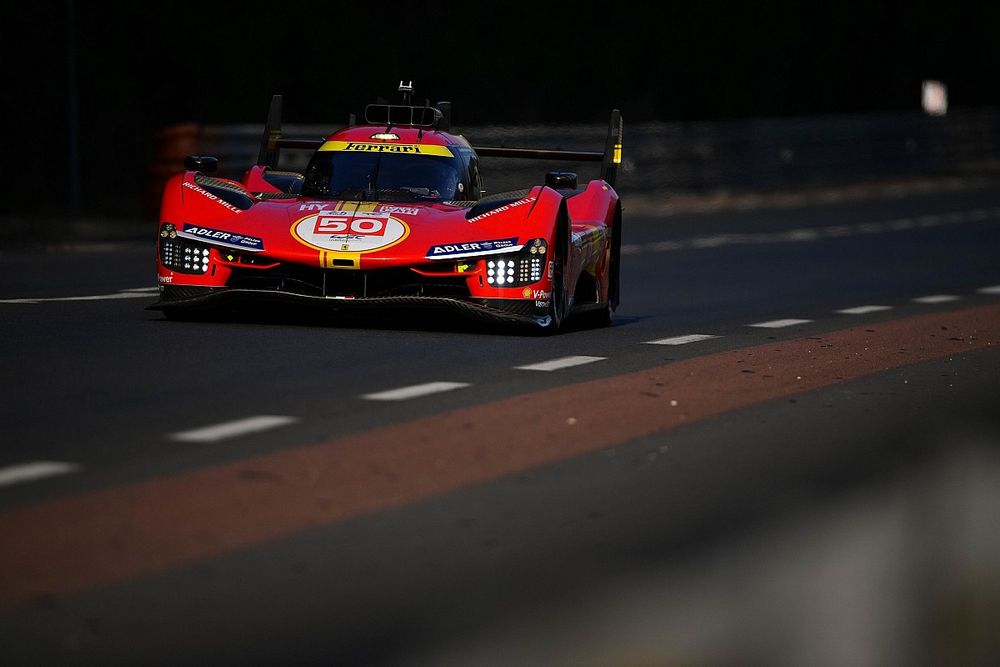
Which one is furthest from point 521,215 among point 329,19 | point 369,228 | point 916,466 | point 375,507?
point 329,19

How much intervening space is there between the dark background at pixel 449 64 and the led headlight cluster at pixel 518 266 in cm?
1570

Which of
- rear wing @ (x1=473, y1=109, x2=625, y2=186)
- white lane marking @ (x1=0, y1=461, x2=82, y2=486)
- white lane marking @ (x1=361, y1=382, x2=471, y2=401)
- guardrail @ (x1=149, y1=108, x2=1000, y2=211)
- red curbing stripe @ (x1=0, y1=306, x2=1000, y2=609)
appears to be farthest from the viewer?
guardrail @ (x1=149, y1=108, x2=1000, y2=211)

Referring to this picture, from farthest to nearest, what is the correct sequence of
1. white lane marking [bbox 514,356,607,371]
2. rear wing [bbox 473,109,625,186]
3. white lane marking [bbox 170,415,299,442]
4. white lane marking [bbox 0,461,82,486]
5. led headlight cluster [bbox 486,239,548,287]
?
rear wing [bbox 473,109,625,186] → led headlight cluster [bbox 486,239,548,287] → white lane marking [bbox 514,356,607,371] → white lane marking [bbox 170,415,299,442] → white lane marking [bbox 0,461,82,486]

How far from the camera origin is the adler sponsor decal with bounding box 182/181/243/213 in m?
13.2

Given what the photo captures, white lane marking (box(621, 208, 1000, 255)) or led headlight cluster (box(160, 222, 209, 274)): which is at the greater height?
led headlight cluster (box(160, 222, 209, 274))

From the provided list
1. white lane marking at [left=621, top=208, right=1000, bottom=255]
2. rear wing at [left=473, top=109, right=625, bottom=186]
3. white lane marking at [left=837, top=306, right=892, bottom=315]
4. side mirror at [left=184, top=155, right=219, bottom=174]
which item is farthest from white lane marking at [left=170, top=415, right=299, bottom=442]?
white lane marking at [left=621, top=208, right=1000, bottom=255]

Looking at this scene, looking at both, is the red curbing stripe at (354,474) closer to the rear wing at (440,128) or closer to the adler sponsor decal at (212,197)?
the adler sponsor decal at (212,197)

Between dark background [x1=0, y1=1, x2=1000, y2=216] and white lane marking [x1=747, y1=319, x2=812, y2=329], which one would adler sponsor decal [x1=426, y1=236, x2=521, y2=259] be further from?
dark background [x1=0, y1=1, x2=1000, y2=216]

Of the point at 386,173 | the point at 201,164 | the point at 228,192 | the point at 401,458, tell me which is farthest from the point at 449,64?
the point at 401,458

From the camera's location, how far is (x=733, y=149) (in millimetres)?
36719

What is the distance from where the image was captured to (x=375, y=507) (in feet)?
23.0

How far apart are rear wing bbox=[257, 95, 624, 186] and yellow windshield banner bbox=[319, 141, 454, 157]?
92 cm

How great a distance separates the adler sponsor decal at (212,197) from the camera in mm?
13195

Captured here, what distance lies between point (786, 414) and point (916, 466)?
1442mm
